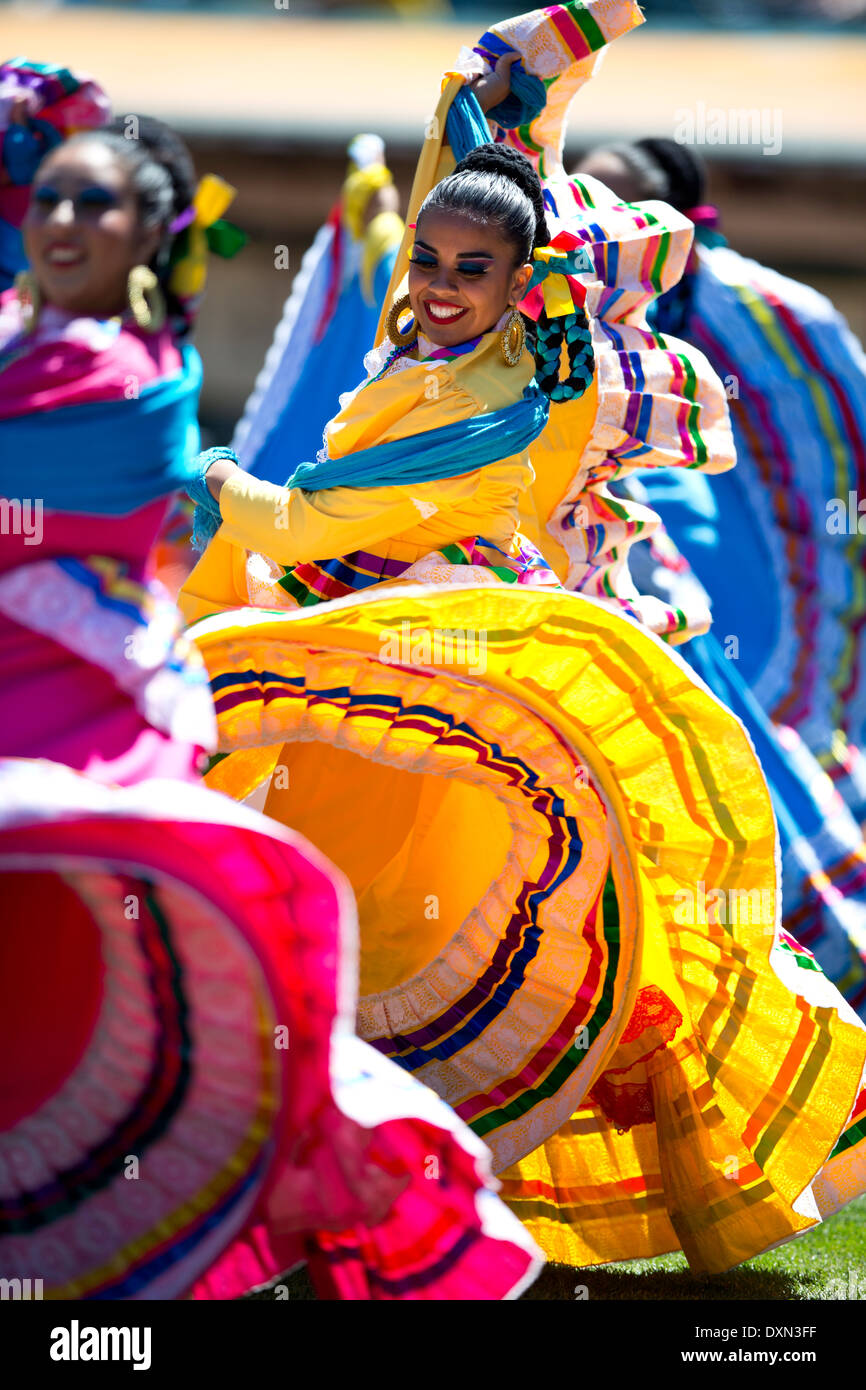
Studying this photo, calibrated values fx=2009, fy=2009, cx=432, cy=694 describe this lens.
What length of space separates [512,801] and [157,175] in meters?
1.04

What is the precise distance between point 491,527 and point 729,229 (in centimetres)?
606

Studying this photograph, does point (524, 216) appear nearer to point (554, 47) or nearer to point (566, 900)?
point (554, 47)

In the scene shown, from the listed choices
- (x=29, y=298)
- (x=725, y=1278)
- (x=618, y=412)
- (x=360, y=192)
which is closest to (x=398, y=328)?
(x=618, y=412)

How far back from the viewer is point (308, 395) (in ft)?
14.5

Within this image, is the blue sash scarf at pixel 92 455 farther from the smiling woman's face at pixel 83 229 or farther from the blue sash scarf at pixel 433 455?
the blue sash scarf at pixel 433 455

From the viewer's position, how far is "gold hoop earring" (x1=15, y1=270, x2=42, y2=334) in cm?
245

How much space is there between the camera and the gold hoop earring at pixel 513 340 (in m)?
2.94

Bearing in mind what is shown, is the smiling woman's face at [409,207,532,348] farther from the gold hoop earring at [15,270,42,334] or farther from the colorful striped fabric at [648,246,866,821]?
the colorful striped fabric at [648,246,866,821]

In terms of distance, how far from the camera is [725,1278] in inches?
125

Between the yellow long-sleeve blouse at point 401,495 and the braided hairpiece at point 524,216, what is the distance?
0.04 meters

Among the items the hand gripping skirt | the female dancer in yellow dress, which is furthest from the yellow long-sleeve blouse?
the hand gripping skirt

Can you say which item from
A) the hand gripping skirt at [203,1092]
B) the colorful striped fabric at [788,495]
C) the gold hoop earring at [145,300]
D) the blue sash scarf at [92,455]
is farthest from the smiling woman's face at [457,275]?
the colorful striped fabric at [788,495]

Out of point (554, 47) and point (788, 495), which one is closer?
point (554, 47)
